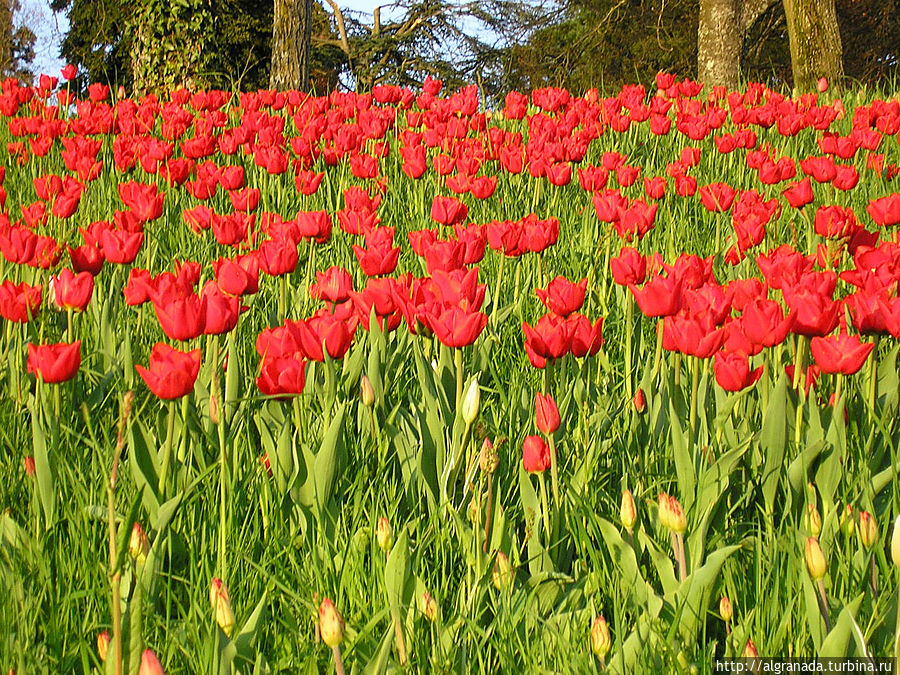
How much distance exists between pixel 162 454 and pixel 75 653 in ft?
1.69

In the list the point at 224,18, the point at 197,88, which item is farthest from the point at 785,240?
the point at 224,18

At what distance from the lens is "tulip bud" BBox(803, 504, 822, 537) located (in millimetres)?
1465

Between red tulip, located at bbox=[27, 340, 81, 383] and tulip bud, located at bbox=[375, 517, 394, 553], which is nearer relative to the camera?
tulip bud, located at bbox=[375, 517, 394, 553]

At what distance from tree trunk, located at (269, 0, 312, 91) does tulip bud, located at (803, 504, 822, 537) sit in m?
8.04

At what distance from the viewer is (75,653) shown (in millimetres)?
1337

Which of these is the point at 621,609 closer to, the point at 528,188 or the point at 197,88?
the point at 528,188

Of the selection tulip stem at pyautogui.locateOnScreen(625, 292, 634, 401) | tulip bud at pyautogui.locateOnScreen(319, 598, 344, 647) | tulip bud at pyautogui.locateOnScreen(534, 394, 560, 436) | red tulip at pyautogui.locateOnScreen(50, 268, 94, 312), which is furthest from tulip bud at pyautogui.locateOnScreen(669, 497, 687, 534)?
red tulip at pyautogui.locateOnScreen(50, 268, 94, 312)

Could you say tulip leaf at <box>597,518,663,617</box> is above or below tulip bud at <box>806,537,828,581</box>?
below

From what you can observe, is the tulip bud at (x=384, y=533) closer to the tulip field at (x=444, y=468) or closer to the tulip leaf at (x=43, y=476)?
the tulip field at (x=444, y=468)

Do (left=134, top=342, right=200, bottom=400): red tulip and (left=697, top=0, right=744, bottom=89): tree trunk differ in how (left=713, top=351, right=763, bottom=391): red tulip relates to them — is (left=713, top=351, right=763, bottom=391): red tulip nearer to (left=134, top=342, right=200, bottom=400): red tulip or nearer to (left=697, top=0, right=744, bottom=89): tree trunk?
(left=134, top=342, right=200, bottom=400): red tulip

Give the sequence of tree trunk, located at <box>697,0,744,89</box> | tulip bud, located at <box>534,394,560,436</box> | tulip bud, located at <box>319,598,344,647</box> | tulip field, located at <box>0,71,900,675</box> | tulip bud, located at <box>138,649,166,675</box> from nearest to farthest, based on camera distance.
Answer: tulip bud, located at <box>138,649,166,675</box>, tulip bud, located at <box>319,598,344,647</box>, tulip field, located at <box>0,71,900,675</box>, tulip bud, located at <box>534,394,560,436</box>, tree trunk, located at <box>697,0,744,89</box>

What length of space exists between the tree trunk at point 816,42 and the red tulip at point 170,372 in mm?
10954

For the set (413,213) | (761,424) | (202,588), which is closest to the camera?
(202,588)

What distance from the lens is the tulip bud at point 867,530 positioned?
1422mm
